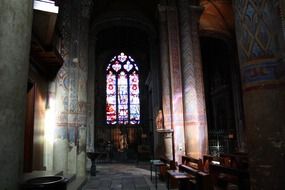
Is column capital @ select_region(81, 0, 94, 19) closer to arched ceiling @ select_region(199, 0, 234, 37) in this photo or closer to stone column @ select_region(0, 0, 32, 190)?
arched ceiling @ select_region(199, 0, 234, 37)

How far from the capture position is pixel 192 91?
1082 centimetres

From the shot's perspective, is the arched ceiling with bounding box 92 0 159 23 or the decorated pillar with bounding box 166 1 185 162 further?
the arched ceiling with bounding box 92 0 159 23

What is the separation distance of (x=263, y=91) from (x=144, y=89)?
22048mm

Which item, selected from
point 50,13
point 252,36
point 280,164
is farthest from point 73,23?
point 280,164

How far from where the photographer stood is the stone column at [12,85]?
2.39 metres

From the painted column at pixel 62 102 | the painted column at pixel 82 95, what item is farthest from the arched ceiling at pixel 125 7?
the painted column at pixel 62 102

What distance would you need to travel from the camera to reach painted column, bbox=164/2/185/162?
10.8 m

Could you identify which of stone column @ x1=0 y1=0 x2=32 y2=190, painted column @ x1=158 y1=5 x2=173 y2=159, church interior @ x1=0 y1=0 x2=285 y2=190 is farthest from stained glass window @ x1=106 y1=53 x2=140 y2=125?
stone column @ x1=0 y1=0 x2=32 y2=190

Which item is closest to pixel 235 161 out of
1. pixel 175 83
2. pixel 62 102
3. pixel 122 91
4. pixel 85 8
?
pixel 175 83

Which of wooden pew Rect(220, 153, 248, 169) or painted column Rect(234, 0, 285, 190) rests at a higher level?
painted column Rect(234, 0, 285, 190)

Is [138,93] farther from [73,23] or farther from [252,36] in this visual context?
[252,36]

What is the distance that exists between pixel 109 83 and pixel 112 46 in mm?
3831

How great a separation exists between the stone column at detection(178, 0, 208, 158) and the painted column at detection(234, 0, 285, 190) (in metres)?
6.34

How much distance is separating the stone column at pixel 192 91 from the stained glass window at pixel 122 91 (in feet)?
48.5
